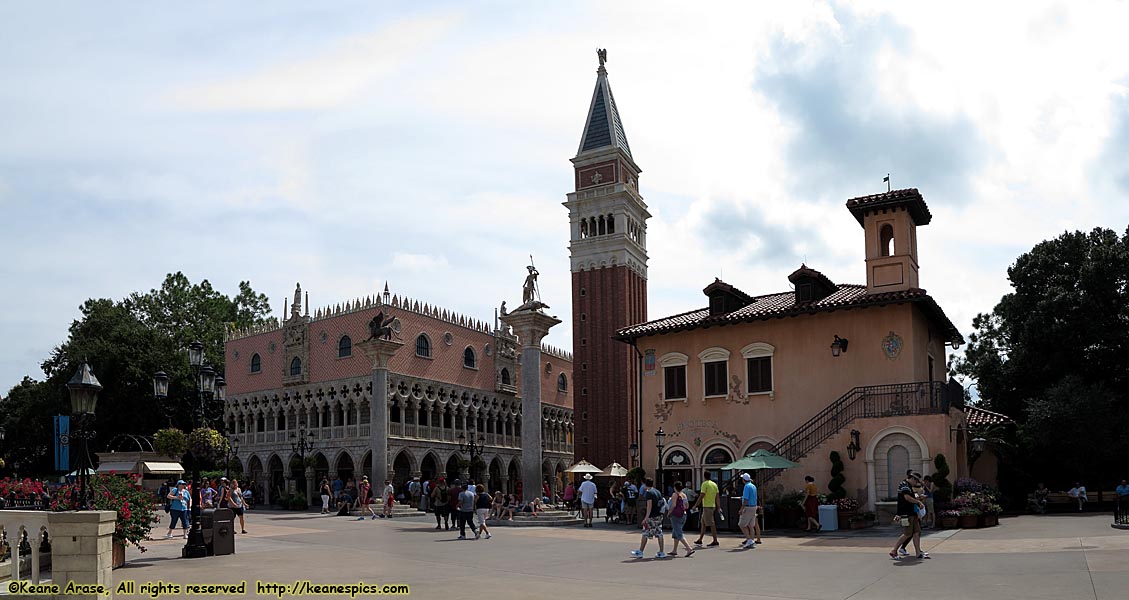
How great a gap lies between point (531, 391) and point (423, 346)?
61.0ft

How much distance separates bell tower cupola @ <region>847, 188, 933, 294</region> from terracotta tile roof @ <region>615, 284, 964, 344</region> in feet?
2.36

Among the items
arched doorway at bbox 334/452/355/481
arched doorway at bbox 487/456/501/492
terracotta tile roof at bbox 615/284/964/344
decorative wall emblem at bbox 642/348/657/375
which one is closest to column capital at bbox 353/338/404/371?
arched doorway at bbox 334/452/355/481

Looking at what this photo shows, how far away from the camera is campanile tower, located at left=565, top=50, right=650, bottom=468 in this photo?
183 feet

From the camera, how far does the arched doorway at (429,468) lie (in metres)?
53.2

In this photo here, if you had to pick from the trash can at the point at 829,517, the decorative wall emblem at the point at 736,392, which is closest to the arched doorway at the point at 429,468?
the decorative wall emblem at the point at 736,392

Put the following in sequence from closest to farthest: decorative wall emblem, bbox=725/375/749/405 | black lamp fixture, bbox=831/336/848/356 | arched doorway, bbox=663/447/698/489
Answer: black lamp fixture, bbox=831/336/848/356 → decorative wall emblem, bbox=725/375/749/405 → arched doorway, bbox=663/447/698/489

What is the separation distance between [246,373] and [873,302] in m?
42.4

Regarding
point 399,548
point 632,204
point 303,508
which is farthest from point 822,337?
point 632,204

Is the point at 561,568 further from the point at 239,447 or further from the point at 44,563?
the point at 239,447

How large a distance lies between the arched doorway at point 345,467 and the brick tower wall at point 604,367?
44.5 ft

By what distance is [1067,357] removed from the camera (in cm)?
3794

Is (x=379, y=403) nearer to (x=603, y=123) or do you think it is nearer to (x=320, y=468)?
(x=320, y=468)

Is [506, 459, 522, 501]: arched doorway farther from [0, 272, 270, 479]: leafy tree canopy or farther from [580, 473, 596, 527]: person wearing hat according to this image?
[580, 473, 596, 527]: person wearing hat

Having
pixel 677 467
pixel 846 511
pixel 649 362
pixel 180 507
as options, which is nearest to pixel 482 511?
pixel 180 507
